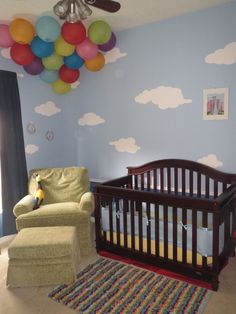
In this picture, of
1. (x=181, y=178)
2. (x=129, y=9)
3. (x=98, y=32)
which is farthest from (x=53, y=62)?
(x=181, y=178)

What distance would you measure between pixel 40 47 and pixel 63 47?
0.23 metres

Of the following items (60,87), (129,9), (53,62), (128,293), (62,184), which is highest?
(129,9)

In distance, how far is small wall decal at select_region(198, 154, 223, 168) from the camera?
275 centimetres

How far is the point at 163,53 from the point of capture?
9.76ft

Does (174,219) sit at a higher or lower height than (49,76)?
lower

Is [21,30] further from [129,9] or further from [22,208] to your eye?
[22,208]

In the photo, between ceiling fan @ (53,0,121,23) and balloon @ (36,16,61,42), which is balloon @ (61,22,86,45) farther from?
ceiling fan @ (53,0,121,23)

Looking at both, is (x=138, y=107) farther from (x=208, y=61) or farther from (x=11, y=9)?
(x=11, y=9)

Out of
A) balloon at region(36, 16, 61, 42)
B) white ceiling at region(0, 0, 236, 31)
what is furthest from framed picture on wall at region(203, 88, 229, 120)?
balloon at region(36, 16, 61, 42)

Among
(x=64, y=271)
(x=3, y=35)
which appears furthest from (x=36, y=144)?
(x=64, y=271)

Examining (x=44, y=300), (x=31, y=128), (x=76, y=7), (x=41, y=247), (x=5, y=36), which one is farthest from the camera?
(x=31, y=128)

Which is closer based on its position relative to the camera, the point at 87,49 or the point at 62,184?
the point at 87,49

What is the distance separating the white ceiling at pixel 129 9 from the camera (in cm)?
246

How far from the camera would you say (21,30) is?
8.48 feet
